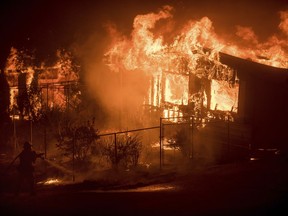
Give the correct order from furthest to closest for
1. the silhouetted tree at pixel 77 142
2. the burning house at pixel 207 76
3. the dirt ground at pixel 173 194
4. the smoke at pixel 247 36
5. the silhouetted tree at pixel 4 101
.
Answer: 1. the smoke at pixel 247 36
2. the silhouetted tree at pixel 4 101
3. the burning house at pixel 207 76
4. the silhouetted tree at pixel 77 142
5. the dirt ground at pixel 173 194

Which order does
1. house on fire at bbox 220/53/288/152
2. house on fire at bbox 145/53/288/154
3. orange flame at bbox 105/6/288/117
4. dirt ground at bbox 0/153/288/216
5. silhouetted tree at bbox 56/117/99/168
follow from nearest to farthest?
dirt ground at bbox 0/153/288/216 → silhouetted tree at bbox 56/117/99/168 → house on fire at bbox 220/53/288/152 → house on fire at bbox 145/53/288/154 → orange flame at bbox 105/6/288/117

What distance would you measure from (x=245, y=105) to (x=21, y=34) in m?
14.7

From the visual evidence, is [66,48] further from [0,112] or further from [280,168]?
[280,168]

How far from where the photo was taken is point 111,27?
24359mm

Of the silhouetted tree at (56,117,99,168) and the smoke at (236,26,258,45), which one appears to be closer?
the silhouetted tree at (56,117,99,168)

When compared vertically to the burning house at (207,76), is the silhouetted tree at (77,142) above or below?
below

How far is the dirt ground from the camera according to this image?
8750 millimetres

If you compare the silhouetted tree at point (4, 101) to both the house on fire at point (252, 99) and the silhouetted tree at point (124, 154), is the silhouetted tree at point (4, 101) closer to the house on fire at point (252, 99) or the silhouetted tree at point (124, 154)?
the silhouetted tree at point (124, 154)

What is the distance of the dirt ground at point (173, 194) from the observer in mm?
8750

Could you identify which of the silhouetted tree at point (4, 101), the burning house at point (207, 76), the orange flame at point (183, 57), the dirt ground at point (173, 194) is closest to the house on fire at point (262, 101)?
the burning house at point (207, 76)

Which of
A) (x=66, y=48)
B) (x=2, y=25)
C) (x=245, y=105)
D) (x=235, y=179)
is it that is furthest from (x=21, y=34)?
(x=235, y=179)

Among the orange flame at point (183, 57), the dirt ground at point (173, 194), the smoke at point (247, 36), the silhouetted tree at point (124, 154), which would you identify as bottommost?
the dirt ground at point (173, 194)

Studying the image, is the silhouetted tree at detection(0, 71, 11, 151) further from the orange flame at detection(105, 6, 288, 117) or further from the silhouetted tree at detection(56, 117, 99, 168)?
the silhouetted tree at detection(56, 117, 99, 168)

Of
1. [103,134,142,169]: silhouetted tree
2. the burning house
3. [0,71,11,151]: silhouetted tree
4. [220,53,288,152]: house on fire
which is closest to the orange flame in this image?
the burning house
